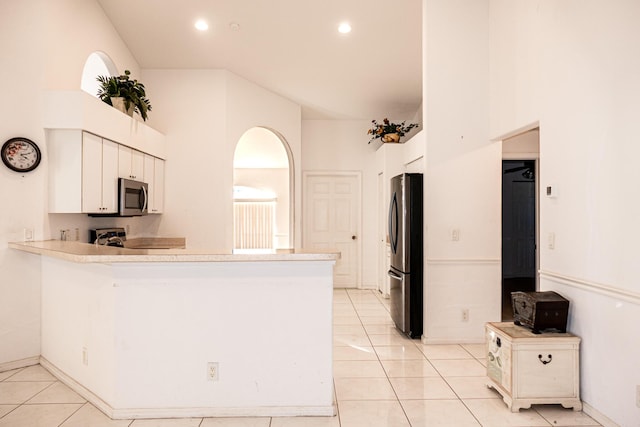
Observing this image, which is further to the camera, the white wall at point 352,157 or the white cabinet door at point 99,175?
the white wall at point 352,157

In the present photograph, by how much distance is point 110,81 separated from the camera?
4523 mm

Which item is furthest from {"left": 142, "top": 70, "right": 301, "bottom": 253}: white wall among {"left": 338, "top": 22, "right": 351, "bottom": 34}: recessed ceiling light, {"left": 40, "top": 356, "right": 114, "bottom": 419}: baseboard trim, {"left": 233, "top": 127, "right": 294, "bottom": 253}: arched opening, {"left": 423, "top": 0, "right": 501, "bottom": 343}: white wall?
{"left": 423, "top": 0, "right": 501, "bottom": 343}: white wall

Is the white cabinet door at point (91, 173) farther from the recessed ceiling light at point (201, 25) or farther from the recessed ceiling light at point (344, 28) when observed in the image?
the recessed ceiling light at point (344, 28)

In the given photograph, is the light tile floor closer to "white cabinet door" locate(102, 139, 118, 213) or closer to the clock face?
"white cabinet door" locate(102, 139, 118, 213)

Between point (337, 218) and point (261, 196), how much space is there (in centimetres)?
178

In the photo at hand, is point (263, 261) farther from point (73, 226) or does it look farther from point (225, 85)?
point (225, 85)

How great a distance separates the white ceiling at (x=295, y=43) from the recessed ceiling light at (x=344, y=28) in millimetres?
54

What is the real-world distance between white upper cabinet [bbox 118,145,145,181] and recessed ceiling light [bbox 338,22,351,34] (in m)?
2.62

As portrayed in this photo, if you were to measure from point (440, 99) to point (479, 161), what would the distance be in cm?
72

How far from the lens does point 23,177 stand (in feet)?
12.0

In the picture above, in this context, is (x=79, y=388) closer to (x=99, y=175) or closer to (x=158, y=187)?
(x=99, y=175)

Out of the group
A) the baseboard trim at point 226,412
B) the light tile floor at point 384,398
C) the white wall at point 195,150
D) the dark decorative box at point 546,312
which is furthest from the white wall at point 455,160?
the white wall at point 195,150

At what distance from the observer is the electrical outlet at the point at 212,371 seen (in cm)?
278

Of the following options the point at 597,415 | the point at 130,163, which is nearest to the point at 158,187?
the point at 130,163
